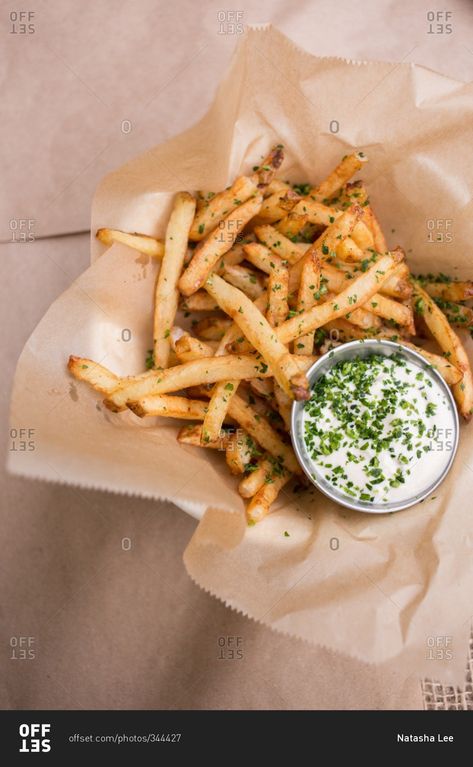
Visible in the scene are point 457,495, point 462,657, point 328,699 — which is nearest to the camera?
point 462,657

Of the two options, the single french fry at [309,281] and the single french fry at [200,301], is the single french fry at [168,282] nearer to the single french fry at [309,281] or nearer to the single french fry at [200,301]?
the single french fry at [200,301]

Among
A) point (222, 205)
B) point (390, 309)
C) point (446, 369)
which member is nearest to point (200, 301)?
point (222, 205)

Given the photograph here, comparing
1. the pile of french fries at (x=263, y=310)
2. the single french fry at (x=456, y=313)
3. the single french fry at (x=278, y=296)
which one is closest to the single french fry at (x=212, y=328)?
the pile of french fries at (x=263, y=310)

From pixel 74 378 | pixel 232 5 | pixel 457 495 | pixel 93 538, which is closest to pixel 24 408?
pixel 74 378

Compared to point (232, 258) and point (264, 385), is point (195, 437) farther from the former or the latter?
point (232, 258)

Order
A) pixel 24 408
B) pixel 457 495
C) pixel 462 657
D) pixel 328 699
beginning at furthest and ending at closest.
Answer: pixel 328 699, pixel 457 495, pixel 24 408, pixel 462 657
